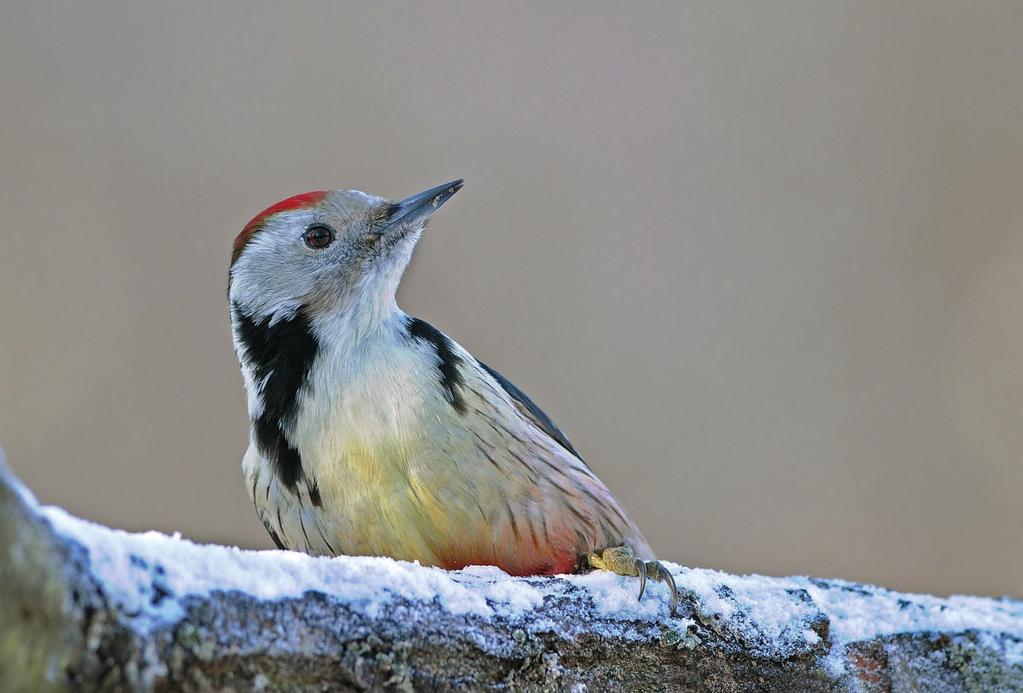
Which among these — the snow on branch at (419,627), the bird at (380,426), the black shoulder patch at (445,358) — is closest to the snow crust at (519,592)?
the snow on branch at (419,627)

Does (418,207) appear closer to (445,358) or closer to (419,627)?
(445,358)

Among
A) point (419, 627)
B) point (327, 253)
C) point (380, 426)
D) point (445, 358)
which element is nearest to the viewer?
point (419, 627)

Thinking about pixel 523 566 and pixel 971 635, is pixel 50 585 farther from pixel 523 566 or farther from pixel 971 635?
pixel 971 635

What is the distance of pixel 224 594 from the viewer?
856 mm

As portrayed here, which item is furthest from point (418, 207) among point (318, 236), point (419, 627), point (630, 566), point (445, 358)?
point (419, 627)

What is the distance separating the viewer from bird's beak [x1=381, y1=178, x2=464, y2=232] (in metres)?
1.91

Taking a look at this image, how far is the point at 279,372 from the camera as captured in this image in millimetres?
1755

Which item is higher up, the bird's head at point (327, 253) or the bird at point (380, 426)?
the bird's head at point (327, 253)

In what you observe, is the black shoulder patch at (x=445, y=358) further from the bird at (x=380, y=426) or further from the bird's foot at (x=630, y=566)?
the bird's foot at (x=630, y=566)

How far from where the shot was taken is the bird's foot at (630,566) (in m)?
1.21

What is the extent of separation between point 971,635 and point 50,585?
45.9 inches

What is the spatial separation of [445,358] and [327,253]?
0.33 meters

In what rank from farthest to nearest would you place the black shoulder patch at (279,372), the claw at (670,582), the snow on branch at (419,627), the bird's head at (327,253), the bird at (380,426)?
the bird's head at (327,253) < the black shoulder patch at (279,372) < the bird at (380,426) < the claw at (670,582) < the snow on branch at (419,627)

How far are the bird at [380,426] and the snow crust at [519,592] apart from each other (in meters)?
0.13
